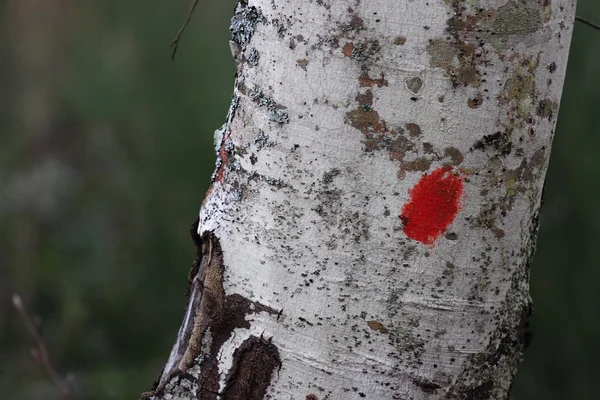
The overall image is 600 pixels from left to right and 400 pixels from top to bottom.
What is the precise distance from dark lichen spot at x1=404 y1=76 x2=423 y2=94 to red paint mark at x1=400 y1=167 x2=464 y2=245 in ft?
0.27

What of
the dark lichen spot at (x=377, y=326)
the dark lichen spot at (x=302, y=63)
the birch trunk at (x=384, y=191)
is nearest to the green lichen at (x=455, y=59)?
the birch trunk at (x=384, y=191)

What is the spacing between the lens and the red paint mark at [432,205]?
63cm

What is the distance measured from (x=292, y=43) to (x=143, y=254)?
182cm

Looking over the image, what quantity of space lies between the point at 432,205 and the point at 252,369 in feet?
0.88

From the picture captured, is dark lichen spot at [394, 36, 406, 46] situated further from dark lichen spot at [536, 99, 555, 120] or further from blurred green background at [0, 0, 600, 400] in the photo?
blurred green background at [0, 0, 600, 400]

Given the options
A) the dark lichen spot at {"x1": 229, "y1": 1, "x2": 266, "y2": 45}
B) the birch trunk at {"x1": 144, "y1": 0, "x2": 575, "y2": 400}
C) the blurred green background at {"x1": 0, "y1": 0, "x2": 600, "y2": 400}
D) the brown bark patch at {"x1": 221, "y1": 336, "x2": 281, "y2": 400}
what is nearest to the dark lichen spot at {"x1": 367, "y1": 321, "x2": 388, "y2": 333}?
the birch trunk at {"x1": 144, "y1": 0, "x2": 575, "y2": 400}

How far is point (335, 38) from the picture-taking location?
2.06 feet

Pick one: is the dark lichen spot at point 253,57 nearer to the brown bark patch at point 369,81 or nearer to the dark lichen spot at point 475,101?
the brown bark patch at point 369,81

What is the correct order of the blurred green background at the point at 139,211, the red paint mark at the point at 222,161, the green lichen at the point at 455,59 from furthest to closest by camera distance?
the blurred green background at the point at 139,211 → the red paint mark at the point at 222,161 → the green lichen at the point at 455,59

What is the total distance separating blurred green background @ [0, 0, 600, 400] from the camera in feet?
5.95

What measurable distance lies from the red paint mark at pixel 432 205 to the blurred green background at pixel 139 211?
1.31 meters

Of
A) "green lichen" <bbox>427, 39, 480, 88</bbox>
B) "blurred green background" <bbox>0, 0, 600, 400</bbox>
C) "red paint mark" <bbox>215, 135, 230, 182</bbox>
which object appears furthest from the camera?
"blurred green background" <bbox>0, 0, 600, 400</bbox>

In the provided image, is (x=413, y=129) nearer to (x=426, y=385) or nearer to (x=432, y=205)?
(x=432, y=205)

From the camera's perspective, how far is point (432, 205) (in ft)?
2.09
